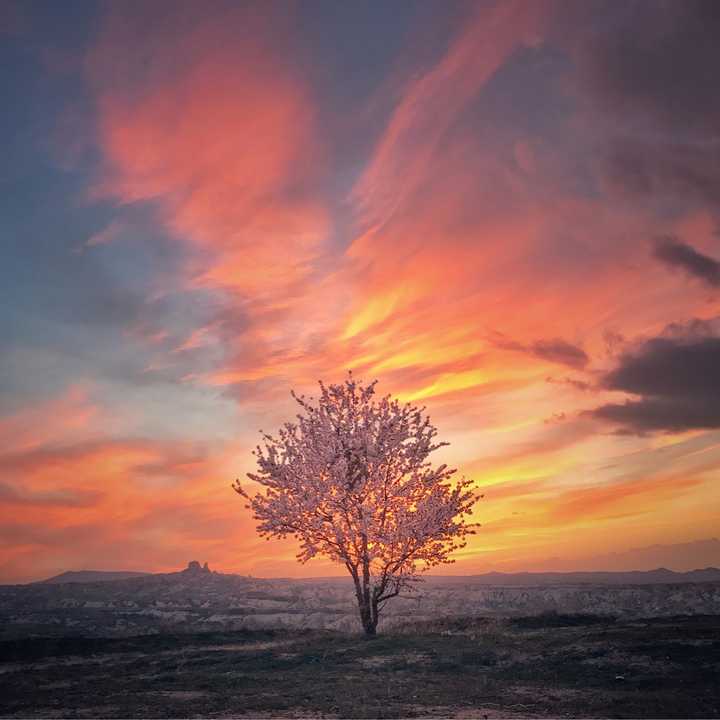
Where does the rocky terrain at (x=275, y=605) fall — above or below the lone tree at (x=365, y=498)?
below

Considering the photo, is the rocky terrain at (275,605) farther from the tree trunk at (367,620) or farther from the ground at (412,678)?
the ground at (412,678)

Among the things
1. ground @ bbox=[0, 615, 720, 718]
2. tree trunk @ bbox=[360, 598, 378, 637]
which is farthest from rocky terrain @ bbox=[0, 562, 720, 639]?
ground @ bbox=[0, 615, 720, 718]

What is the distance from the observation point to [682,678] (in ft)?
58.7

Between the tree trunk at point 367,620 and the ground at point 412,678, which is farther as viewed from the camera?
the tree trunk at point 367,620

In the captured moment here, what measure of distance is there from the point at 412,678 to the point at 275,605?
69.4 m

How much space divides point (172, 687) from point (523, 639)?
54.1 feet

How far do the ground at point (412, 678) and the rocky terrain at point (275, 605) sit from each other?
14078 mm

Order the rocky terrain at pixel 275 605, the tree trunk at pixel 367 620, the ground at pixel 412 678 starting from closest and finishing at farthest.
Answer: the ground at pixel 412 678, the tree trunk at pixel 367 620, the rocky terrain at pixel 275 605

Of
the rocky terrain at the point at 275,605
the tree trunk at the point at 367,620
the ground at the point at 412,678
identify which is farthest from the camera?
the rocky terrain at the point at 275,605

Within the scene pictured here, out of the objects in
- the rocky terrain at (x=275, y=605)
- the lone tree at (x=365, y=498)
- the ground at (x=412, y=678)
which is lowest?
the rocky terrain at (x=275, y=605)

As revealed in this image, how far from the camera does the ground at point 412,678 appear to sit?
16203 mm

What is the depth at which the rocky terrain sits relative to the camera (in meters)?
58.0

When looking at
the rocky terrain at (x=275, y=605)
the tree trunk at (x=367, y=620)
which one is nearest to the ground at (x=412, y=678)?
the tree trunk at (x=367, y=620)

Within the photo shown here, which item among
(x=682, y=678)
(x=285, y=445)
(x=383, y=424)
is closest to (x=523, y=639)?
(x=682, y=678)
